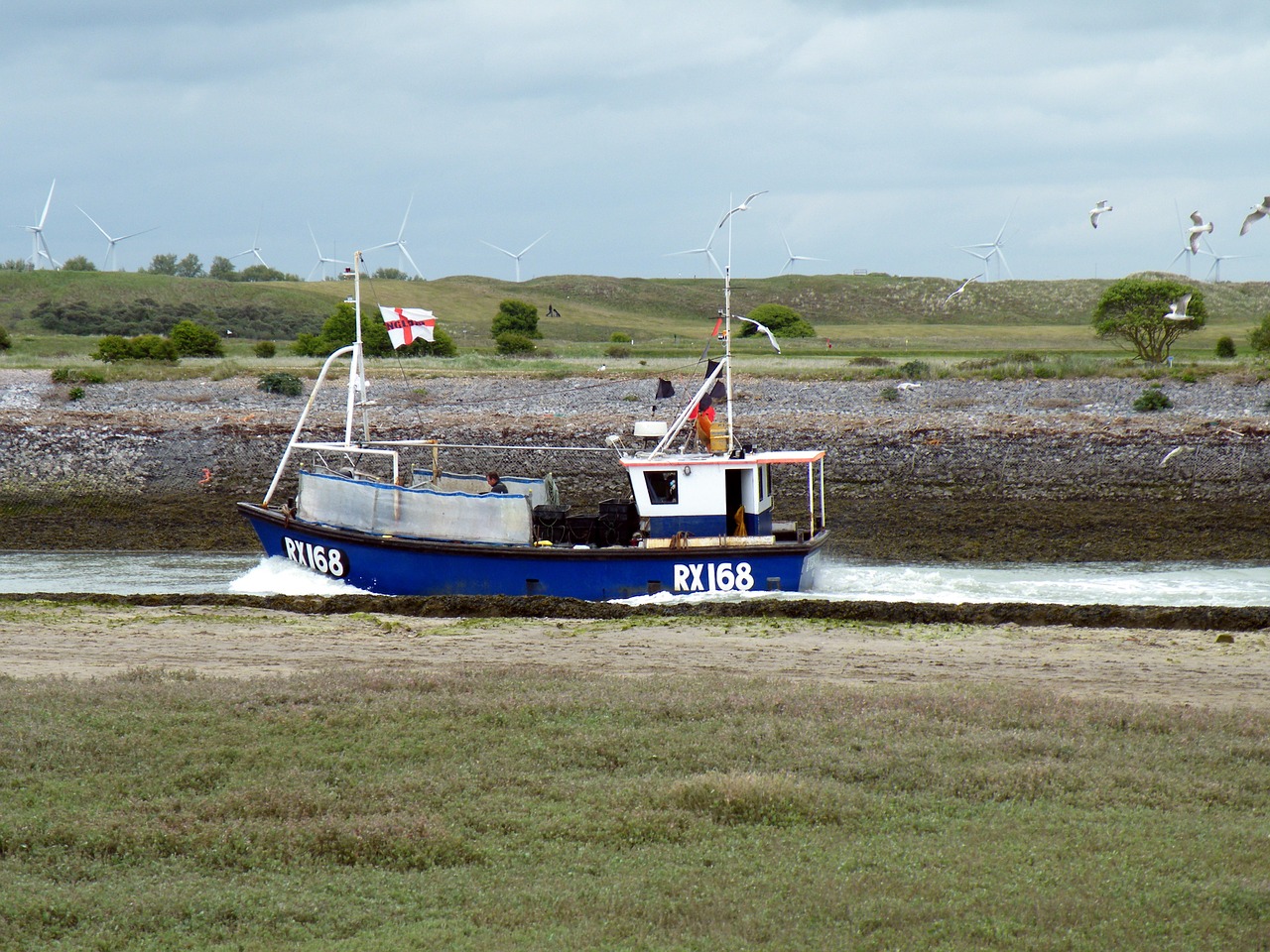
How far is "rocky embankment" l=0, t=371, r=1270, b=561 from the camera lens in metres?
24.5

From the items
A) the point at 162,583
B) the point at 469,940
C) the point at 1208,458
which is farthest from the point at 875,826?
the point at 1208,458

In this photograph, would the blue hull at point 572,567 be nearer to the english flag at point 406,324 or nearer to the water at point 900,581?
the water at point 900,581

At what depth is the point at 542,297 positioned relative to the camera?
12800 cm

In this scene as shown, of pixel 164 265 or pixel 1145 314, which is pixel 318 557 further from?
pixel 164 265

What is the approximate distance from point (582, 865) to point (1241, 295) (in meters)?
133

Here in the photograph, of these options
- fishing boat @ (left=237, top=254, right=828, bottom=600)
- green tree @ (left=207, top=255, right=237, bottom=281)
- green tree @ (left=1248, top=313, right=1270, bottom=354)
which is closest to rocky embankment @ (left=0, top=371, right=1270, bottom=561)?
fishing boat @ (left=237, top=254, right=828, bottom=600)

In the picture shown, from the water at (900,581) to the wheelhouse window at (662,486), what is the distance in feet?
5.33

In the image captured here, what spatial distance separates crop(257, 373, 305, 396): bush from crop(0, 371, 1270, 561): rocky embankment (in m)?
0.57

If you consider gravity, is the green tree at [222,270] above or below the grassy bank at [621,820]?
above

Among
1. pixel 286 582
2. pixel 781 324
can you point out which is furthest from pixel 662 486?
pixel 781 324

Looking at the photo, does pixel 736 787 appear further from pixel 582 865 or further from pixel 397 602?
pixel 397 602

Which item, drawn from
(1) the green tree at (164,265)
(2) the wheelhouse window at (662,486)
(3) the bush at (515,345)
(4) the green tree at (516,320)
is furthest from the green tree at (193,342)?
(1) the green tree at (164,265)

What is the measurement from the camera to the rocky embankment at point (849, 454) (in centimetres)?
2448

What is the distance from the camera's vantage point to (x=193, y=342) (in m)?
55.5
